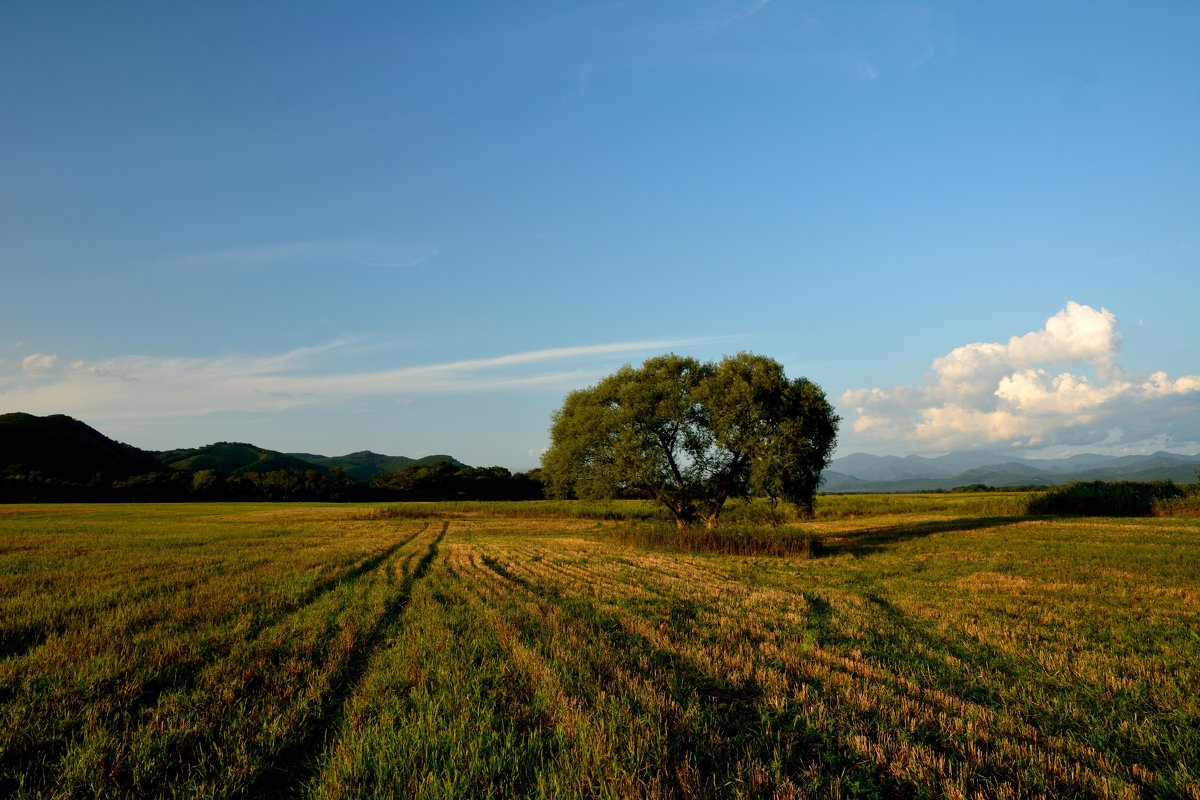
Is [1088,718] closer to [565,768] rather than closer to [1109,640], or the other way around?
[1109,640]

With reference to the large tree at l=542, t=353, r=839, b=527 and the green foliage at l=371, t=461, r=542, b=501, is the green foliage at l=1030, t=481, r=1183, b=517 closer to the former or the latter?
the large tree at l=542, t=353, r=839, b=527

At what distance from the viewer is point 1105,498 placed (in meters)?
50.7

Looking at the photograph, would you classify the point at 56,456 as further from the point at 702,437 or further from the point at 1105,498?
the point at 1105,498

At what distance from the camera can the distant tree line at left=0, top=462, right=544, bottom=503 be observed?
314ft

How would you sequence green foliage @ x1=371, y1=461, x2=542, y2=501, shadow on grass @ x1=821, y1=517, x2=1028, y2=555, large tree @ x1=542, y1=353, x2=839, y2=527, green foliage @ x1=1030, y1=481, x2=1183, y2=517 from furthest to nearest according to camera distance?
green foliage @ x1=371, y1=461, x2=542, y2=501 → green foliage @ x1=1030, y1=481, x2=1183, y2=517 → large tree @ x1=542, y1=353, x2=839, y2=527 → shadow on grass @ x1=821, y1=517, x2=1028, y2=555

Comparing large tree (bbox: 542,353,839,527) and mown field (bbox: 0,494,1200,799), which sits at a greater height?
large tree (bbox: 542,353,839,527)

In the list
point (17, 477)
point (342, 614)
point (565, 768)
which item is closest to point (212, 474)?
point (17, 477)

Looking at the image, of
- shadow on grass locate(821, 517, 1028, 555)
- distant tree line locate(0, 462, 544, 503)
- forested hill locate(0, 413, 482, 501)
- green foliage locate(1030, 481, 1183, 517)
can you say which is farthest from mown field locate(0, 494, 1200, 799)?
forested hill locate(0, 413, 482, 501)

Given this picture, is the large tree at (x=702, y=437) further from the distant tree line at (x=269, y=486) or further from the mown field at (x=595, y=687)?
the distant tree line at (x=269, y=486)

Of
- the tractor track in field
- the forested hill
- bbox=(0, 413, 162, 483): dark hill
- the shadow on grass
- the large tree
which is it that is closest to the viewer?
the tractor track in field

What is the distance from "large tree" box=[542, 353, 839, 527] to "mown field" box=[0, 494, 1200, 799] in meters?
19.8

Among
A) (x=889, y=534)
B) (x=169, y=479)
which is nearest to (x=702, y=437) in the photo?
(x=889, y=534)

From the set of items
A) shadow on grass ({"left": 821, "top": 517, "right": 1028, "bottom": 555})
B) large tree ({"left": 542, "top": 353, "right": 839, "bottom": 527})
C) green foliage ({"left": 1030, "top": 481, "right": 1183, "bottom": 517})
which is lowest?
shadow on grass ({"left": 821, "top": 517, "right": 1028, "bottom": 555})

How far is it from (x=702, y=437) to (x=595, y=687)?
111ft
